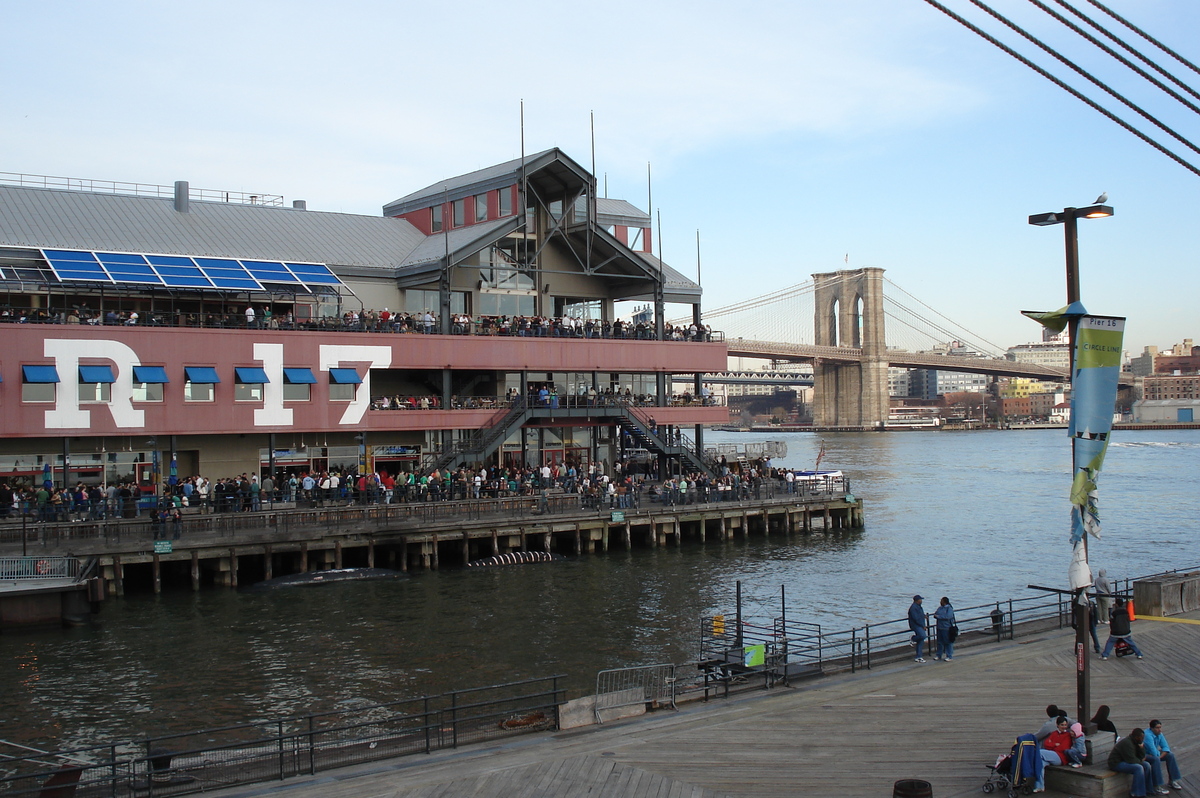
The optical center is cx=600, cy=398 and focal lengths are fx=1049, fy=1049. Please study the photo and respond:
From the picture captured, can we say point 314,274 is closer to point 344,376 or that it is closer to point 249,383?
point 344,376

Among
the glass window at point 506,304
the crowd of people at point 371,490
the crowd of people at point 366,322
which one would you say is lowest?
the crowd of people at point 371,490

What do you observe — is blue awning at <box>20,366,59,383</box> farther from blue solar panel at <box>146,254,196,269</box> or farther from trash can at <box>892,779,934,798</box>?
trash can at <box>892,779,934,798</box>

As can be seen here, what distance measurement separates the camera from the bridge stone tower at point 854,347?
173125 millimetres

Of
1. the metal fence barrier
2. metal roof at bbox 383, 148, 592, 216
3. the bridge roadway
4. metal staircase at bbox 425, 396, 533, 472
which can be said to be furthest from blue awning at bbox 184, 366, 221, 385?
the bridge roadway

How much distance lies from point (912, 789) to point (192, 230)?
1837 inches

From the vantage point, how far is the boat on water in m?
37.2

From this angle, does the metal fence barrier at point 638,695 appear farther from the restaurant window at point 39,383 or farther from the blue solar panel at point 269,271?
the blue solar panel at point 269,271

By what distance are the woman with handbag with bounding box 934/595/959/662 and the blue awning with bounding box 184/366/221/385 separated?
105 ft

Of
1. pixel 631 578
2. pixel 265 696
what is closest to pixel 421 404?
pixel 631 578

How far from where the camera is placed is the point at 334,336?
4650cm

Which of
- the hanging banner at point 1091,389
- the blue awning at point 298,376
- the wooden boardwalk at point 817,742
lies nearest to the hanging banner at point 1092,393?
the hanging banner at point 1091,389

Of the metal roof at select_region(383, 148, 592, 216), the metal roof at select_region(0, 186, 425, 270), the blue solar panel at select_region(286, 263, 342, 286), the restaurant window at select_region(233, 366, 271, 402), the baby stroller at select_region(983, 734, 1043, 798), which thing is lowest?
the baby stroller at select_region(983, 734, 1043, 798)

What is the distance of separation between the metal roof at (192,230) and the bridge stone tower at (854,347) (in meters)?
123

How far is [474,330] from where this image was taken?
1976 inches
